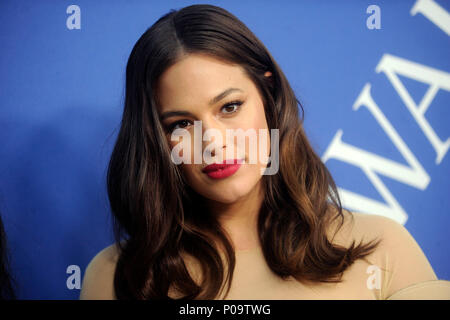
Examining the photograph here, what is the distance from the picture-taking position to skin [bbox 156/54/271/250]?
45.1 inches

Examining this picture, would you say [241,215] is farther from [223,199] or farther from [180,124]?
[180,124]

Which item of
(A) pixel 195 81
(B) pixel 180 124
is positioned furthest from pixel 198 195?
(A) pixel 195 81

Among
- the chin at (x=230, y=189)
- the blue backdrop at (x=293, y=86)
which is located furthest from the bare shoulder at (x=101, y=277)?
the chin at (x=230, y=189)

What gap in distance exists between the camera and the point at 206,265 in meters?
1.24

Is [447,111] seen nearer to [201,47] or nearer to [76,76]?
[201,47]

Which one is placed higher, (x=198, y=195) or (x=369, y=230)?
(x=198, y=195)

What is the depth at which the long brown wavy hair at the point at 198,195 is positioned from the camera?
1.20 meters

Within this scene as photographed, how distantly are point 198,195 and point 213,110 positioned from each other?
32 centimetres

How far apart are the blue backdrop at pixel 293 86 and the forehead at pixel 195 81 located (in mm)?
501

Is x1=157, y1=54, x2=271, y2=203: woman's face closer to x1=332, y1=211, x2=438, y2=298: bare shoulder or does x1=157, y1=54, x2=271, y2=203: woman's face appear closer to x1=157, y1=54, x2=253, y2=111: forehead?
x1=157, y1=54, x2=253, y2=111: forehead

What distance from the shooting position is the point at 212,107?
115 cm

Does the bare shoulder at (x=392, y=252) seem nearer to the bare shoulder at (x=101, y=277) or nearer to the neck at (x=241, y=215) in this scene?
the neck at (x=241, y=215)

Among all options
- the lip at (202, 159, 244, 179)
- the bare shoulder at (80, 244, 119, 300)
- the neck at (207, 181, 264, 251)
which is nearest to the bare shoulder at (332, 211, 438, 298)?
the neck at (207, 181, 264, 251)

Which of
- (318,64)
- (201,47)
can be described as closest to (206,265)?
(201,47)
